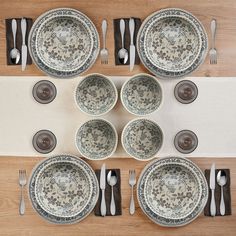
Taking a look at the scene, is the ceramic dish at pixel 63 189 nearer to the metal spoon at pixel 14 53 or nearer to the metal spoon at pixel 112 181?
the metal spoon at pixel 112 181

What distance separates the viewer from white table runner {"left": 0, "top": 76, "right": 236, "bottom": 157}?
1544 millimetres

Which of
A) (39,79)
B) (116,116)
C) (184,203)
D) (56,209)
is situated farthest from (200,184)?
(39,79)

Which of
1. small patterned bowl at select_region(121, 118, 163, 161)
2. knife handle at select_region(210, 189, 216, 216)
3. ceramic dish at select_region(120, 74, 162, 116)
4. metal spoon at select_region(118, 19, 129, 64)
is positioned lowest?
knife handle at select_region(210, 189, 216, 216)

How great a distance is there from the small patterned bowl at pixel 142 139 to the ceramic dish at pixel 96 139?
0.18ft

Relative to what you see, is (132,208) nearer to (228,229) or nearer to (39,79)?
(228,229)

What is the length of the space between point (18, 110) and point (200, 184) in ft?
2.20

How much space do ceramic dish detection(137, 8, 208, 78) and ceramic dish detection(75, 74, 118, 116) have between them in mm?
154

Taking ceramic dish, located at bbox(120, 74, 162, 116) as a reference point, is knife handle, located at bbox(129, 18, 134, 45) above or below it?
above

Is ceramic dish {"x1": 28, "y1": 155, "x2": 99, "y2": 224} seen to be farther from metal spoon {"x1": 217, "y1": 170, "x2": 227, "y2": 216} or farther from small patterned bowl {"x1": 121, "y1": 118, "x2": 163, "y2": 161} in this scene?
metal spoon {"x1": 217, "y1": 170, "x2": 227, "y2": 216}

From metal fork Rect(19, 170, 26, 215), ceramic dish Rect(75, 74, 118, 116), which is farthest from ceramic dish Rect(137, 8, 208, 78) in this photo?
metal fork Rect(19, 170, 26, 215)

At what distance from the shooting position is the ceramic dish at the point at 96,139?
4.93 feet

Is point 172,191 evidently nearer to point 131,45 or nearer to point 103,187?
point 103,187

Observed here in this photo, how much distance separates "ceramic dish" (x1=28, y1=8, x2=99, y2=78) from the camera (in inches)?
60.2

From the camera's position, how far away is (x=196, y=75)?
1.55 m
